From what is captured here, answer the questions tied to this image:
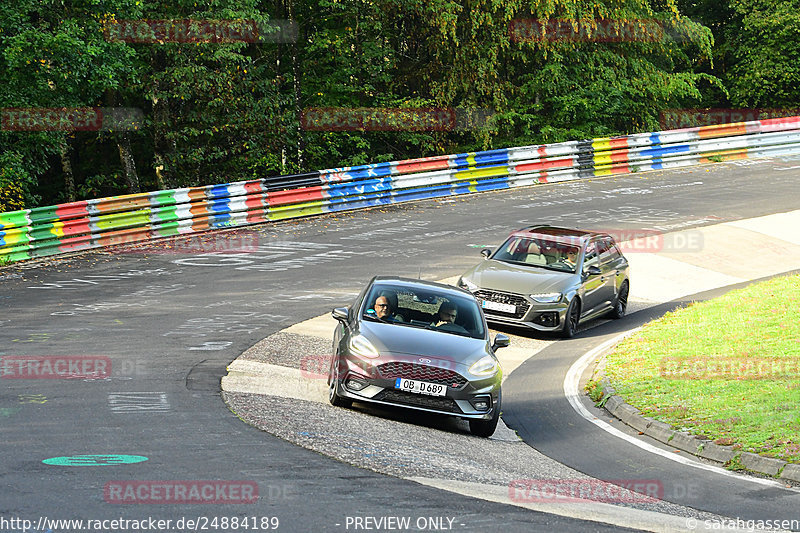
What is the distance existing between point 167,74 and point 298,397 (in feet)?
63.2

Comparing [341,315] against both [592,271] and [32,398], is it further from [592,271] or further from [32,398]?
[592,271]

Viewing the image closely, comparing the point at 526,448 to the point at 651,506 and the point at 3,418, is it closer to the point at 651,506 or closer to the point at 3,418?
the point at 651,506

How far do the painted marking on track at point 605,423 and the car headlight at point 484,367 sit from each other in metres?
1.79

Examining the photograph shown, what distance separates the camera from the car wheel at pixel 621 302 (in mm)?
19303

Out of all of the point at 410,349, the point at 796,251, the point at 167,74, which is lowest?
the point at 796,251

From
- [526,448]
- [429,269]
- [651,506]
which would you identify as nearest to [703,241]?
[429,269]

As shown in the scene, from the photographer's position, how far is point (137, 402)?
11.1m

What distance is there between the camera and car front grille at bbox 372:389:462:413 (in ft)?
36.7

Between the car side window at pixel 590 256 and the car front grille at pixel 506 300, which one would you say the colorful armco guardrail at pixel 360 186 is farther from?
the car side window at pixel 590 256

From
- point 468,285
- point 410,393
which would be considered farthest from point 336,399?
point 468,285

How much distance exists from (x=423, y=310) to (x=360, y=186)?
664 inches

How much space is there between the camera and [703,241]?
25.0 metres

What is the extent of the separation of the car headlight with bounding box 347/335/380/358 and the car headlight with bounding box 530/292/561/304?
5958mm

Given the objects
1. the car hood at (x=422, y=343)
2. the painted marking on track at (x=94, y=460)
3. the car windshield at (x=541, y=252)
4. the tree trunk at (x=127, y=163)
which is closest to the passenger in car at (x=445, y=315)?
the car hood at (x=422, y=343)
